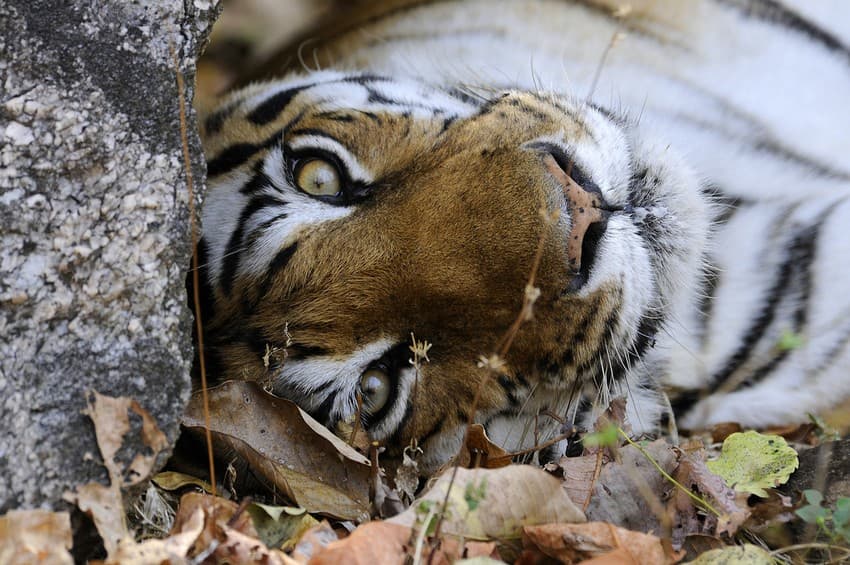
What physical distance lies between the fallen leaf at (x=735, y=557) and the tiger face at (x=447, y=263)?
505 mm

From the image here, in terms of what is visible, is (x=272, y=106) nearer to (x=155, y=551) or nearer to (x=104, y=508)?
(x=104, y=508)

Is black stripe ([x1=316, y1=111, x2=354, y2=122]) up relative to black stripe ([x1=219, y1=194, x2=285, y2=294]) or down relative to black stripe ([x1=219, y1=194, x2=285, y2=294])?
up

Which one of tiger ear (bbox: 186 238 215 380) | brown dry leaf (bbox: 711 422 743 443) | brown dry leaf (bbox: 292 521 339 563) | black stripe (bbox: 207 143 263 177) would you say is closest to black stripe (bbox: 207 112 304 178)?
black stripe (bbox: 207 143 263 177)

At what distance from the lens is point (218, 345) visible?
1.99 m

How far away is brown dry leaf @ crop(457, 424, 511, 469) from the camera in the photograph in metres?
1.83

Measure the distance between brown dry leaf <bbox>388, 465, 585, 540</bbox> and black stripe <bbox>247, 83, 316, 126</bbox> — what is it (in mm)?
1204

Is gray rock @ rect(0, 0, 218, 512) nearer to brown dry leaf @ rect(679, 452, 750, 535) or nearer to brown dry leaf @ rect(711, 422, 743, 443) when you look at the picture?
brown dry leaf @ rect(679, 452, 750, 535)

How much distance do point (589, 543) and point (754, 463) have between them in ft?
1.79

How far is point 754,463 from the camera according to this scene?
73.9 inches

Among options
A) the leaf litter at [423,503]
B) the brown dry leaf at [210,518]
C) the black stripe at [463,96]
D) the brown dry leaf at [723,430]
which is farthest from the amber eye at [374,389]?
the brown dry leaf at [723,430]

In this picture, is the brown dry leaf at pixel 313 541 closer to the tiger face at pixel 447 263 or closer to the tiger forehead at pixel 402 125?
the tiger face at pixel 447 263

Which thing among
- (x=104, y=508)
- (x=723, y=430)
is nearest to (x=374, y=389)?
(x=104, y=508)

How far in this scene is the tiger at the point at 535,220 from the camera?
1.85 metres

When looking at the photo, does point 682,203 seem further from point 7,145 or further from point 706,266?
point 7,145
